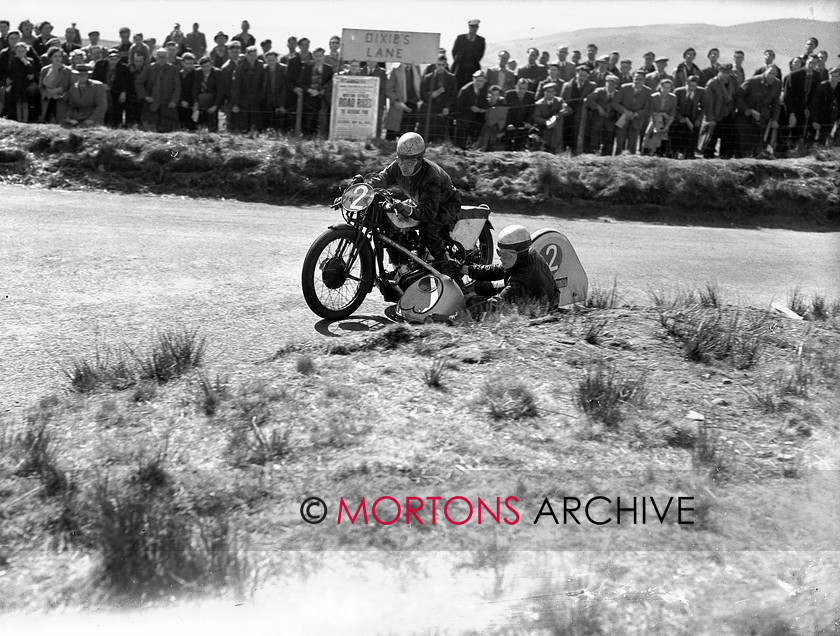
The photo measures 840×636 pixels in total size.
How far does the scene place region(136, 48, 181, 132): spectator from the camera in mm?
17328

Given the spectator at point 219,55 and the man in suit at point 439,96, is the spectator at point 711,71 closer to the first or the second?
the man in suit at point 439,96

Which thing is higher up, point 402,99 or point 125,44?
point 125,44

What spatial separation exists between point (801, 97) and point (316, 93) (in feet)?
28.9

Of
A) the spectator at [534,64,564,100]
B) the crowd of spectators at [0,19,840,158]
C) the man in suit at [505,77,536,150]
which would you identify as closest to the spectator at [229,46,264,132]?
the crowd of spectators at [0,19,840,158]

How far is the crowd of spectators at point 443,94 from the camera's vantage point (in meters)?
17.4

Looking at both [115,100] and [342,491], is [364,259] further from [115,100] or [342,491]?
[115,100]

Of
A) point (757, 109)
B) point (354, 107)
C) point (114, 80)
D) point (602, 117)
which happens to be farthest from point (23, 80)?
point (757, 109)

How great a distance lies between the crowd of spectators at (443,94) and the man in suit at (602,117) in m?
0.03

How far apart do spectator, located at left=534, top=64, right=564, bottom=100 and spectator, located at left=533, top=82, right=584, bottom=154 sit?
102 mm

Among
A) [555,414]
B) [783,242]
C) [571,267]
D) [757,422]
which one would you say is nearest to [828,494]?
[757,422]

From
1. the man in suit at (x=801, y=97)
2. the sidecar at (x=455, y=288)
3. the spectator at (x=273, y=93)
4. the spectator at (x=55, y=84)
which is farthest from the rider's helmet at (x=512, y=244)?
the man in suit at (x=801, y=97)

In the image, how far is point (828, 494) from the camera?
533 centimetres

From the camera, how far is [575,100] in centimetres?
1769

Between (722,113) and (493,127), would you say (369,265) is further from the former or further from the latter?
(722,113)
